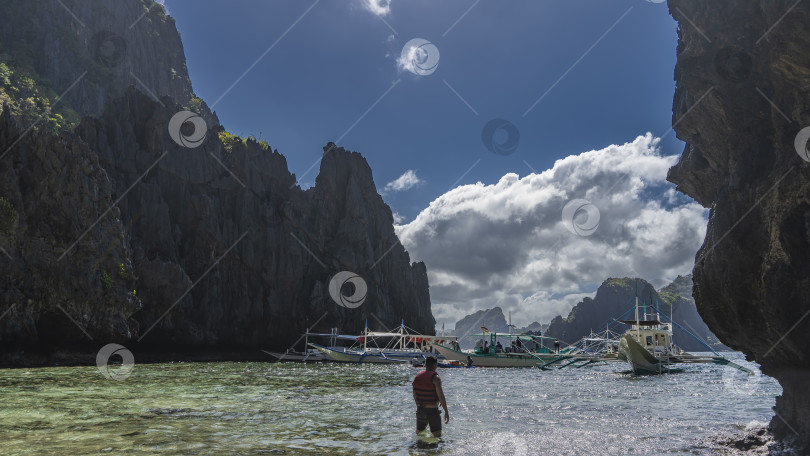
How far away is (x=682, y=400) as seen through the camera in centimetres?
2489

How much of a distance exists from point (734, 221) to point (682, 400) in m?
15.3

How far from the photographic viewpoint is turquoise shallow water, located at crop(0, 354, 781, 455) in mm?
12227

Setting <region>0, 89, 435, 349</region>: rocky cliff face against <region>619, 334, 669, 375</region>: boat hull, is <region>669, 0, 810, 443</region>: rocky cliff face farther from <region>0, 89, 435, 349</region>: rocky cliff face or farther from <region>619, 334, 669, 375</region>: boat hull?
<region>0, 89, 435, 349</region>: rocky cliff face

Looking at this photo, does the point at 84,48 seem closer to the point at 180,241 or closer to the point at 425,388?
the point at 180,241

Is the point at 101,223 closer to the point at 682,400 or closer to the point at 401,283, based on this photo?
the point at 682,400

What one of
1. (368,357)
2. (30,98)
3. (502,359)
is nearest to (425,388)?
(502,359)
